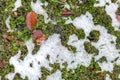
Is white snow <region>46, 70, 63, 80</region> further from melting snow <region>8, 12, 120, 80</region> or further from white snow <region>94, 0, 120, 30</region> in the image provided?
white snow <region>94, 0, 120, 30</region>

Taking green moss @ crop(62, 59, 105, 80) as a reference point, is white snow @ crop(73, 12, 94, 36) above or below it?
above

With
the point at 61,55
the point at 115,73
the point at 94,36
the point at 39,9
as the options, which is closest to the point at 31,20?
the point at 39,9

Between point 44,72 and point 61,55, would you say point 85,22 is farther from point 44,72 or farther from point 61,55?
point 44,72

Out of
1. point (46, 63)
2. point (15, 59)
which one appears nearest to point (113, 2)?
point (46, 63)

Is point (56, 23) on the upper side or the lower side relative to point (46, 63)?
upper

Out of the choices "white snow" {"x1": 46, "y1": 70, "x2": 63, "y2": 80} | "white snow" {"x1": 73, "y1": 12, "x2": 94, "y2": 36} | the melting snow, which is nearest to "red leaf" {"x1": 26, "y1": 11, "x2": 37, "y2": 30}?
the melting snow

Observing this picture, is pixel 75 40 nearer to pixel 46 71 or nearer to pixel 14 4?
pixel 46 71

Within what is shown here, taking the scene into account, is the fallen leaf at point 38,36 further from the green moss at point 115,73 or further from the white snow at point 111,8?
the green moss at point 115,73

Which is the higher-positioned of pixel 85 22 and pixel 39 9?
pixel 39 9
